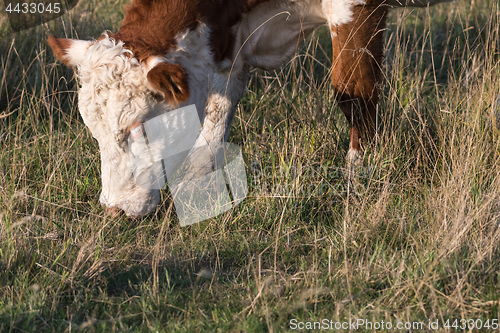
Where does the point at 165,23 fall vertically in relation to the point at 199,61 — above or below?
above

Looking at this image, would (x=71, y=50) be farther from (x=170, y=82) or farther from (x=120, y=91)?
(x=170, y=82)

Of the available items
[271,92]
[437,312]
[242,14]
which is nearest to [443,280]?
[437,312]

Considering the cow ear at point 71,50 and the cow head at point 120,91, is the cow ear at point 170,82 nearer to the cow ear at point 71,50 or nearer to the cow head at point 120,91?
the cow head at point 120,91

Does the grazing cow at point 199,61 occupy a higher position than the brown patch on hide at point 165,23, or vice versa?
the brown patch on hide at point 165,23

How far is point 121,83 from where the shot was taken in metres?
A: 2.82

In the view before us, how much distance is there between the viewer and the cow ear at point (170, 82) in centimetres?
271

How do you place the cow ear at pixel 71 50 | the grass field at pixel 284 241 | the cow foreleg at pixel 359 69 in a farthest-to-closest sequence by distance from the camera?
the cow foreleg at pixel 359 69 → the cow ear at pixel 71 50 → the grass field at pixel 284 241

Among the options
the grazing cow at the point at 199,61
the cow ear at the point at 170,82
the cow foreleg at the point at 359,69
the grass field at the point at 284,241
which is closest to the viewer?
the grass field at the point at 284,241

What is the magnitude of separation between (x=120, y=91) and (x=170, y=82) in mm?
316

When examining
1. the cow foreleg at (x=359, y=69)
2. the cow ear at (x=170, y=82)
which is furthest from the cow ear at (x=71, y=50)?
the cow foreleg at (x=359, y=69)

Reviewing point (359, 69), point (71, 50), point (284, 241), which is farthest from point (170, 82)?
point (359, 69)

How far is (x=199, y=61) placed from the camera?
309 centimetres

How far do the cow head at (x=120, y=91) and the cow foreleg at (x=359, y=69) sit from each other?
119cm

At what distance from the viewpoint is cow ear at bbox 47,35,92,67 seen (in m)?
3.04
